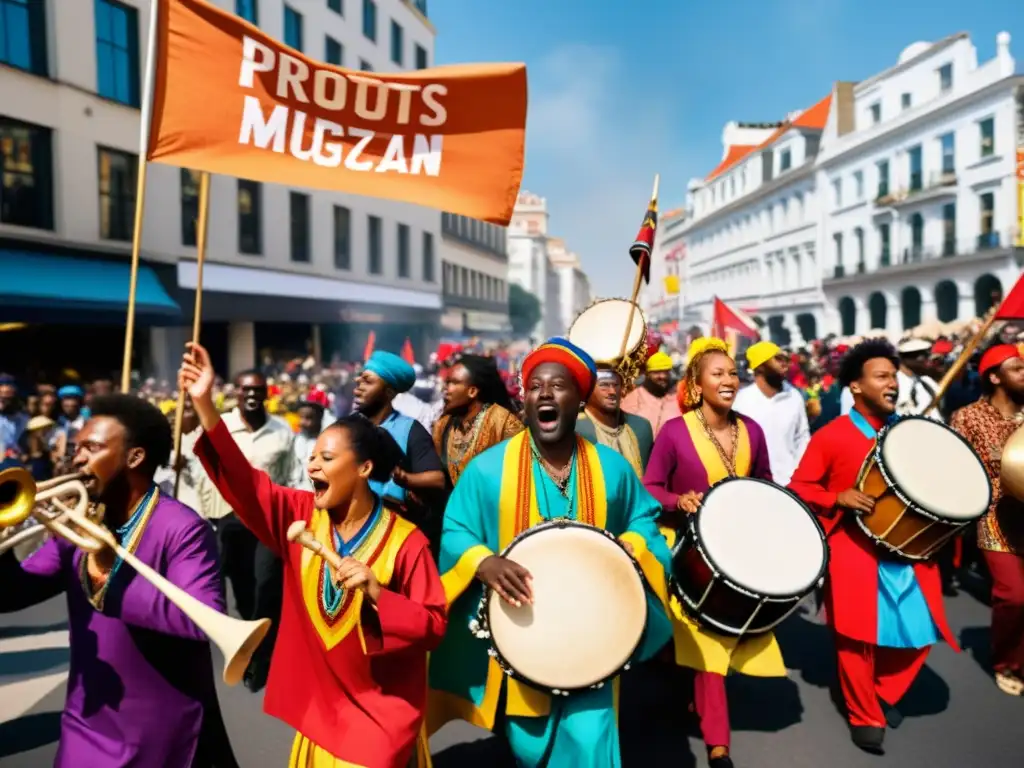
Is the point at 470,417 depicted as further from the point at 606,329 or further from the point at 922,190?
the point at 922,190

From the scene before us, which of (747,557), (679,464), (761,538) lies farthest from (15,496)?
(679,464)

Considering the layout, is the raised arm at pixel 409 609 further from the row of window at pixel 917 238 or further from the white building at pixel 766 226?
the white building at pixel 766 226

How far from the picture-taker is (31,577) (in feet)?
8.38

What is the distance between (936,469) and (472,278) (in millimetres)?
43697

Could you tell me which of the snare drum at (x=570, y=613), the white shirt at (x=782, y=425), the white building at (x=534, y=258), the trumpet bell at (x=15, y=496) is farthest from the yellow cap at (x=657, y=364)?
the white building at (x=534, y=258)

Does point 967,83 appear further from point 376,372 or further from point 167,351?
point 376,372

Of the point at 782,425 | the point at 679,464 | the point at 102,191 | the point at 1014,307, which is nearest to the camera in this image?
the point at 679,464

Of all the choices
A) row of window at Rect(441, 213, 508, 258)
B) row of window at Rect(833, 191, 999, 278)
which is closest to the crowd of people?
row of window at Rect(441, 213, 508, 258)

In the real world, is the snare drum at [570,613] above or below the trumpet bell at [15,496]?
below

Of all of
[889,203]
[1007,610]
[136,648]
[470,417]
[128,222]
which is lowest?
[1007,610]

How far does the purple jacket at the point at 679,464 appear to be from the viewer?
4352 mm

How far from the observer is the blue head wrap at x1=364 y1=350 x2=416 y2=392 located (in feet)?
15.5

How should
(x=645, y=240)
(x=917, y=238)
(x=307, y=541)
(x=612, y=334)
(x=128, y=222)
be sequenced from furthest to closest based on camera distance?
(x=917, y=238) → (x=128, y=222) → (x=612, y=334) → (x=645, y=240) → (x=307, y=541)

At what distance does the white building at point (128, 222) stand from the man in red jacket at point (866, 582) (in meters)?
15.2
